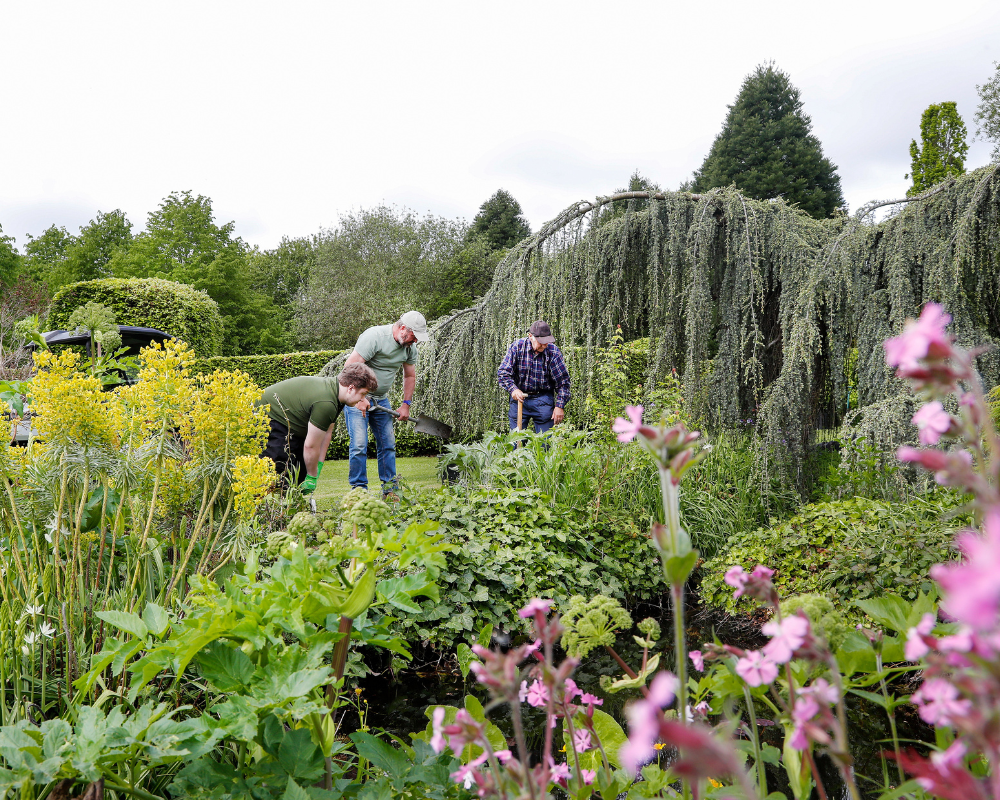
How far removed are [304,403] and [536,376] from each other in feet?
6.37

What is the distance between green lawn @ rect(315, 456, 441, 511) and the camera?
6568 millimetres

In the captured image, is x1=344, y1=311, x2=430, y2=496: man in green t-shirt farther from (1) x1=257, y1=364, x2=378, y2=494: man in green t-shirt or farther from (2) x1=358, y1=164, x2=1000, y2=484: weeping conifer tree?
(1) x1=257, y1=364, x2=378, y2=494: man in green t-shirt

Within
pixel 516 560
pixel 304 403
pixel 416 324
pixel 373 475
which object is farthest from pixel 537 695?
pixel 373 475

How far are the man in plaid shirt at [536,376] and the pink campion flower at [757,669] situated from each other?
14.1ft

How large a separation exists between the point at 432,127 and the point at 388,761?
40.4ft

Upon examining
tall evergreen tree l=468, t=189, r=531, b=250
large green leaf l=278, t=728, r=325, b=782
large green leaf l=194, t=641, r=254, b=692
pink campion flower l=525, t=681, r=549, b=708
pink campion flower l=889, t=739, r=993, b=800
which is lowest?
large green leaf l=278, t=728, r=325, b=782

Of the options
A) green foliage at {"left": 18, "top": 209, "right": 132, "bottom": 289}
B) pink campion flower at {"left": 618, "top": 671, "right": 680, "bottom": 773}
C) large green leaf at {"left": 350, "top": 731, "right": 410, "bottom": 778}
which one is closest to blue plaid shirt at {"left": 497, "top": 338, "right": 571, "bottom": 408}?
large green leaf at {"left": 350, "top": 731, "right": 410, "bottom": 778}

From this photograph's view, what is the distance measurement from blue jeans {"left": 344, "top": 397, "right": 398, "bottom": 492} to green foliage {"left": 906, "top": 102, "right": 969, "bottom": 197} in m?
17.0

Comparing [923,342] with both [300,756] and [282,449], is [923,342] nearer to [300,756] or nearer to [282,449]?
[300,756]

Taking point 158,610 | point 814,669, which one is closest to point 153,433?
point 158,610

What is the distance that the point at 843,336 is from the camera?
4008 millimetres

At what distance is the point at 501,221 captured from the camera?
1027 inches

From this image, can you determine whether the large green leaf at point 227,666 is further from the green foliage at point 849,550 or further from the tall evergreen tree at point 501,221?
the tall evergreen tree at point 501,221

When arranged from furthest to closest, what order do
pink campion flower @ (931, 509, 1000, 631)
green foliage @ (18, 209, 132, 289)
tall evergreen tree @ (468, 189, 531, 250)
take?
1. tall evergreen tree @ (468, 189, 531, 250)
2. green foliage @ (18, 209, 132, 289)
3. pink campion flower @ (931, 509, 1000, 631)
